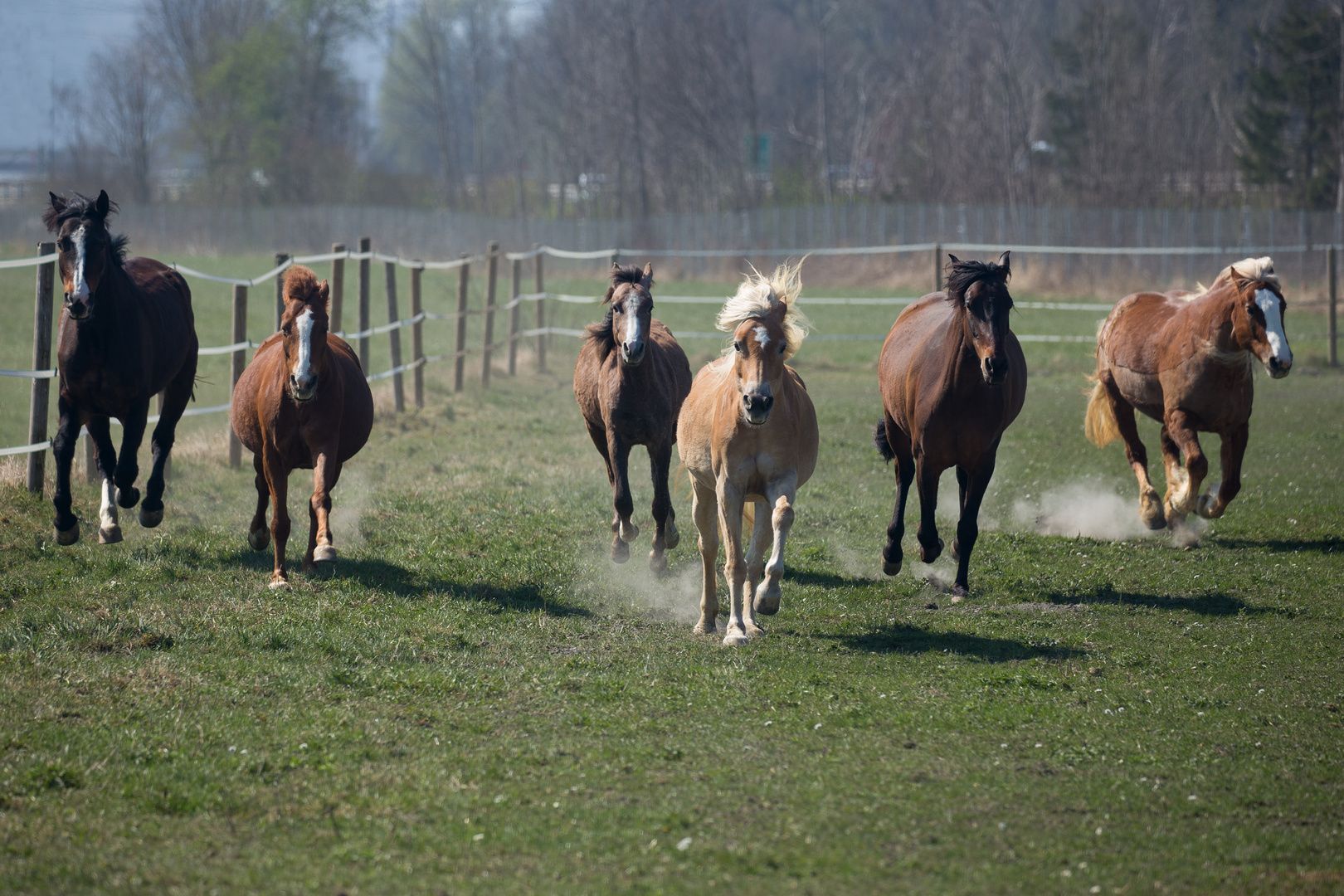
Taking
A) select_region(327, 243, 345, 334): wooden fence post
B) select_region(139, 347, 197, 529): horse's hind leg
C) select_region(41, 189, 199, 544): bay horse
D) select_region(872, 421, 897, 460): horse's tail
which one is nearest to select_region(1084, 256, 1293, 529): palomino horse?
Result: select_region(872, 421, 897, 460): horse's tail

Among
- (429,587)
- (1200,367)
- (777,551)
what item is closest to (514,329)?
(429,587)

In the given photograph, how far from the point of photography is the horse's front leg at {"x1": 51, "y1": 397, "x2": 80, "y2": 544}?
26.1ft

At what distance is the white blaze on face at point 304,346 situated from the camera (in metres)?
7.11

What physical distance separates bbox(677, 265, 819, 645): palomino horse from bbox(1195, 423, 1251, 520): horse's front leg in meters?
3.81

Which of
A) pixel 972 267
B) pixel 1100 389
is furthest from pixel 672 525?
pixel 1100 389

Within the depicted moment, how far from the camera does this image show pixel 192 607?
6844 millimetres

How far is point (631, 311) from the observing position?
7.70 meters

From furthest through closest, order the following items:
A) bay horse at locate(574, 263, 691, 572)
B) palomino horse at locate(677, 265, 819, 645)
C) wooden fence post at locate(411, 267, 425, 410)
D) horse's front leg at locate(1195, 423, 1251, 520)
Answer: wooden fence post at locate(411, 267, 425, 410) < horse's front leg at locate(1195, 423, 1251, 520) < bay horse at locate(574, 263, 691, 572) < palomino horse at locate(677, 265, 819, 645)

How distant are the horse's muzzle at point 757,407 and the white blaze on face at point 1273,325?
14.0 feet

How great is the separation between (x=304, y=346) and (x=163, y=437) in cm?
242

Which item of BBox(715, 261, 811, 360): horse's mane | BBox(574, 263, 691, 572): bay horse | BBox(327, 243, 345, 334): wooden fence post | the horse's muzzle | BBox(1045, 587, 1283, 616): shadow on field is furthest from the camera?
BBox(327, 243, 345, 334): wooden fence post

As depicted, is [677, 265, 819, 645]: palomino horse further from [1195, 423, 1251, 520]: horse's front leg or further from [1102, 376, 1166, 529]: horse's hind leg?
[1102, 376, 1166, 529]: horse's hind leg

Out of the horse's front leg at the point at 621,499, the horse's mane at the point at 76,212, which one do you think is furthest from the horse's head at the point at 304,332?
the horse's front leg at the point at 621,499

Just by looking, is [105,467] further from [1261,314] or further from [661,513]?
[1261,314]
